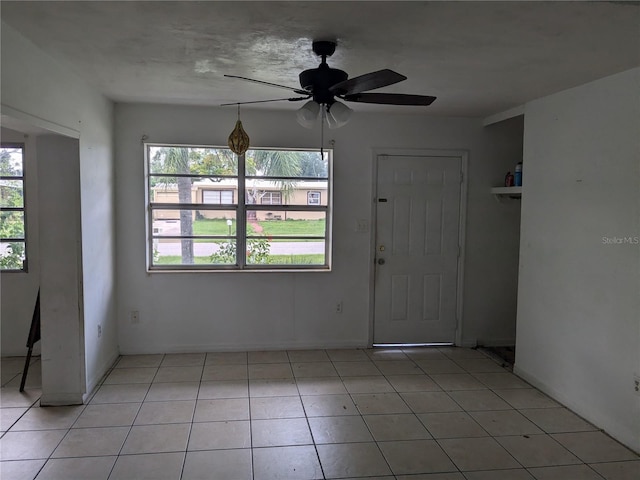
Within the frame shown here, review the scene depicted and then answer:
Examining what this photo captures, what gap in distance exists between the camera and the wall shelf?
13.6 ft

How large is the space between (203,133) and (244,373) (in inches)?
86.7

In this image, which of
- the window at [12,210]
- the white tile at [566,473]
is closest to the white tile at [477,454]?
the white tile at [566,473]

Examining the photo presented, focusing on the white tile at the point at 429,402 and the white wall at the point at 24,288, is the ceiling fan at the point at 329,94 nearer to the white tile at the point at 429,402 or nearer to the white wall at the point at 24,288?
the white tile at the point at 429,402

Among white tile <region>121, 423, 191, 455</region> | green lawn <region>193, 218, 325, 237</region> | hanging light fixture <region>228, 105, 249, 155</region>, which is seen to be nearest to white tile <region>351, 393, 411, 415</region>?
white tile <region>121, 423, 191, 455</region>

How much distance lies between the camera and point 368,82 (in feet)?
7.08

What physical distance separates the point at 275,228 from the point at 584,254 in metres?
Answer: 2.64

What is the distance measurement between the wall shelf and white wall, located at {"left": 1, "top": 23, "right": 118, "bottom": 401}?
3582mm

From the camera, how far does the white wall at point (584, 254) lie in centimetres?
282

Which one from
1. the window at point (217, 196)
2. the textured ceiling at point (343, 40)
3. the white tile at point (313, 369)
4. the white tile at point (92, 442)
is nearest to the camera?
the textured ceiling at point (343, 40)

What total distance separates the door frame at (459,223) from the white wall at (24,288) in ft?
10.2

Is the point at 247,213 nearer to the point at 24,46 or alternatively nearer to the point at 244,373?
the point at 244,373

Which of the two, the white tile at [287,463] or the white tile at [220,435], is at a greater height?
the white tile at [220,435]

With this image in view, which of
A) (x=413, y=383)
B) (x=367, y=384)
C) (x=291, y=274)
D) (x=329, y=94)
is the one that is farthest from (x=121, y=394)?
(x=329, y=94)

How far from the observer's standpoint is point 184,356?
4.29m
